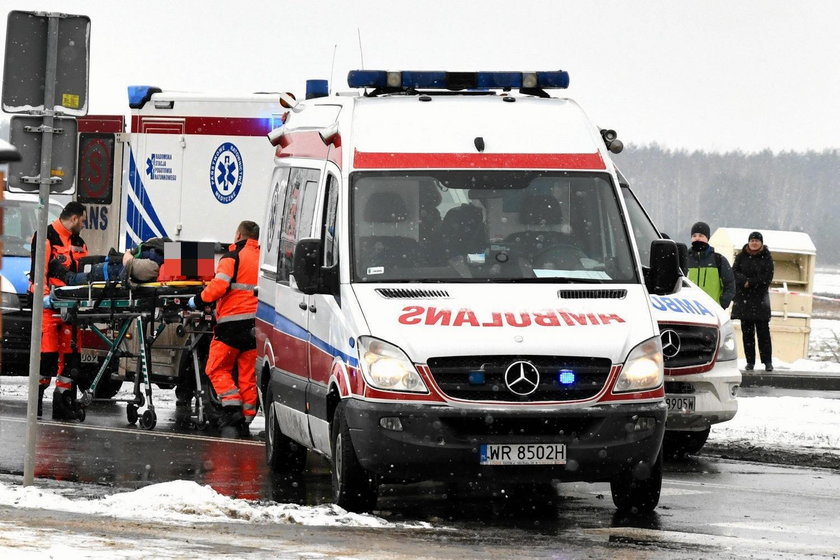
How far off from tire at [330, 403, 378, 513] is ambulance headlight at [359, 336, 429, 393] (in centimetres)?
35

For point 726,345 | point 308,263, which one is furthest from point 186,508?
point 726,345

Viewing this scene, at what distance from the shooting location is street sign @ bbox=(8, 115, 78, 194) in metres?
9.52

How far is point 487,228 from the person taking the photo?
9547mm

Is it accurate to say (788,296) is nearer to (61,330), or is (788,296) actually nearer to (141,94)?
(141,94)

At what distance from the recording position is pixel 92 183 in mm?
16828

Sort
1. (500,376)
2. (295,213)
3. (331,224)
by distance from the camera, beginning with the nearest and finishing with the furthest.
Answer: (500,376)
(331,224)
(295,213)

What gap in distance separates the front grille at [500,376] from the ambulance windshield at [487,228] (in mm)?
764

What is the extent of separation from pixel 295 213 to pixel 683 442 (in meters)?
3.65

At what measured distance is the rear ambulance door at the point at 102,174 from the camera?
16734 mm

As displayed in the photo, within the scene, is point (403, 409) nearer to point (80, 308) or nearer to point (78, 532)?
point (78, 532)

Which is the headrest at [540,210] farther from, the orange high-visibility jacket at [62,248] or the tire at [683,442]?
the orange high-visibility jacket at [62,248]

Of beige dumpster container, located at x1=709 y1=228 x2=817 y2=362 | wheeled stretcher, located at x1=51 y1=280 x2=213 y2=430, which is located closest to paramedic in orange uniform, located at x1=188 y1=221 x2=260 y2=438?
wheeled stretcher, located at x1=51 y1=280 x2=213 y2=430

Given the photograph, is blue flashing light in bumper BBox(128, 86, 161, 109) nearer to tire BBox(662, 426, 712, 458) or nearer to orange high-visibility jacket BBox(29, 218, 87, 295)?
orange high-visibility jacket BBox(29, 218, 87, 295)

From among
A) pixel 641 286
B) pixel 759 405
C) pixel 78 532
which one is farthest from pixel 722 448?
pixel 78 532
